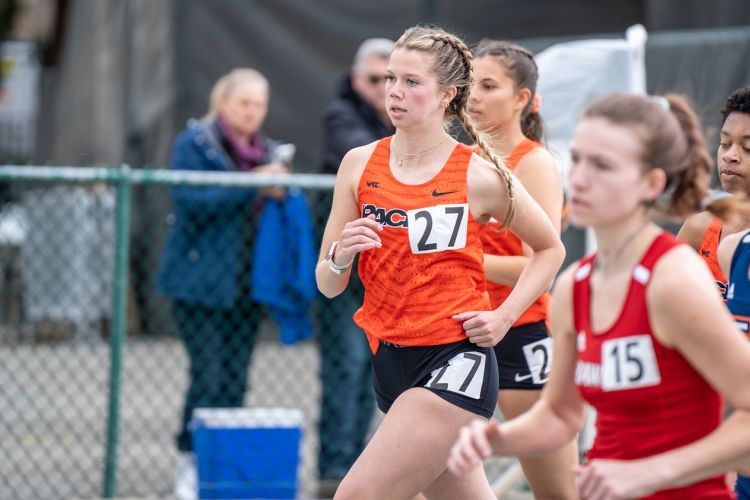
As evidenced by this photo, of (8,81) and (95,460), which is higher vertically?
(8,81)

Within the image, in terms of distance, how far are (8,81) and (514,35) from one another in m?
20.1

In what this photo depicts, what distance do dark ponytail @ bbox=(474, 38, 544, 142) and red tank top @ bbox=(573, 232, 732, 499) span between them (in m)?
1.98

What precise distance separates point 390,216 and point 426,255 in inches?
6.7

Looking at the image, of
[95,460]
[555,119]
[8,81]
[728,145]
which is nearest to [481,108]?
[728,145]

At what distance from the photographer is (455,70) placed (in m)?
3.99

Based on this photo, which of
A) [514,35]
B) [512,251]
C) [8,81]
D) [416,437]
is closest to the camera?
[416,437]

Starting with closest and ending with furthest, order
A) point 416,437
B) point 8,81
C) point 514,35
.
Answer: point 416,437
point 514,35
point 8,81

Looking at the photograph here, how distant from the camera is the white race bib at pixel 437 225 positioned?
379 centimetres

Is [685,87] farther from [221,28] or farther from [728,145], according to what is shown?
[221,28]

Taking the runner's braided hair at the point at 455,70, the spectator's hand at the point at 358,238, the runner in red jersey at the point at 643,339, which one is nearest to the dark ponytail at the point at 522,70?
the runner's braided hair at the point at 455,70

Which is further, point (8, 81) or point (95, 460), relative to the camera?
point (8, 81)

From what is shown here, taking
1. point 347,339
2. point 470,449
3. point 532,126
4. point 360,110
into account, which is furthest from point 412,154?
point 360,110

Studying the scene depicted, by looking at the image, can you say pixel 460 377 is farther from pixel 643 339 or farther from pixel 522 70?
pixel 522 70

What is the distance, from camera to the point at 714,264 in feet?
12.5
